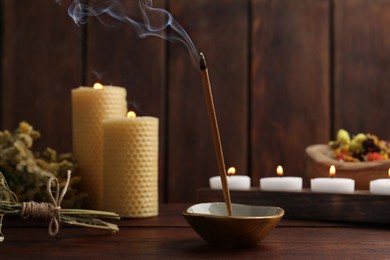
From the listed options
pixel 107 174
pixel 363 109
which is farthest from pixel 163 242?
pixel 363 109

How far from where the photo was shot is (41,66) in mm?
1255

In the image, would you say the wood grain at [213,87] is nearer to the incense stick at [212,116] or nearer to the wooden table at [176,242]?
the wooden table at [176,242]

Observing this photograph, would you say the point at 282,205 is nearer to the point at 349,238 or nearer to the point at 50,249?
the point at 349,238

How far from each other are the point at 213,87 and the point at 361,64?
352mm

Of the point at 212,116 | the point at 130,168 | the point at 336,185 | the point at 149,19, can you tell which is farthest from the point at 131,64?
the point at 212,116

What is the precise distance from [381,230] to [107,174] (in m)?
0.40

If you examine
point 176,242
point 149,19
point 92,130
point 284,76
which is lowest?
point 176,242

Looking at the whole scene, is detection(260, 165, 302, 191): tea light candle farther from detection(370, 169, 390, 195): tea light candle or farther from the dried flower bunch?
the dried flower bunch

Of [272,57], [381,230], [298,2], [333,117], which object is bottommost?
[381,230]

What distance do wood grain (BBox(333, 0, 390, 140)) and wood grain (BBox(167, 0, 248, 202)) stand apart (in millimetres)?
223

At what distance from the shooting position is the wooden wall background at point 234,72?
49.3 inches

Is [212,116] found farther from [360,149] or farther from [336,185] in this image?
[360,149]

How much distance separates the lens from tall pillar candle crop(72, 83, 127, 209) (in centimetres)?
87

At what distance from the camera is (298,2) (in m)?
1.26
